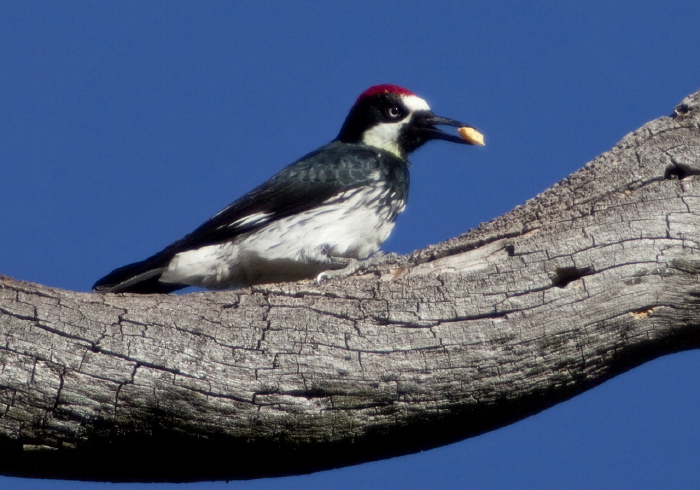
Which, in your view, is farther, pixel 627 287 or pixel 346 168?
pixel 346 168

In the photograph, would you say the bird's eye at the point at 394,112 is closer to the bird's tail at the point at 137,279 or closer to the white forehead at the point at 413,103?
the white forehead at the point at 413,103

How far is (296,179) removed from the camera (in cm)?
607

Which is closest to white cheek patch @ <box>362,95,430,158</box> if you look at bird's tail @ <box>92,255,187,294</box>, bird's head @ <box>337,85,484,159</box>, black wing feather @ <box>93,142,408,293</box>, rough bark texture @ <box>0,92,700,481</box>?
bird's head @ <box>337,85,484,159</box>

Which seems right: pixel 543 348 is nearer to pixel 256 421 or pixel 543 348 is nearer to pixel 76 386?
pixel 256 421

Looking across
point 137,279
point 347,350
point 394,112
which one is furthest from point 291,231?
point 347,350

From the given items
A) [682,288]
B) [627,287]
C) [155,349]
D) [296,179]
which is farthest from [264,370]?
[296,179]

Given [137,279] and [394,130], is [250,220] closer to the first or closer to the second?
[137,279]

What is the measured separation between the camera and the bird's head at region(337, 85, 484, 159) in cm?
680

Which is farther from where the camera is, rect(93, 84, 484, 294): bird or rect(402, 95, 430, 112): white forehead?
rect(402, 95, 430, 112): white forehead

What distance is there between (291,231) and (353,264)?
49 centimetres

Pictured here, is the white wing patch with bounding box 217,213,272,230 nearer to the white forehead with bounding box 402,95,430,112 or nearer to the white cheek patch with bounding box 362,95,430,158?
the white cheek patch with bounding box 362,95,430,158

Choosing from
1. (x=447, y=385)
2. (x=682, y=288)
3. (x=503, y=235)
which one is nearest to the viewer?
(x=447, y=385)

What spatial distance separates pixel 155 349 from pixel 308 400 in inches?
27.3

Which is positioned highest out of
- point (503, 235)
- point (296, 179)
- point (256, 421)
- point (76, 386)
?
point (296, 179)
